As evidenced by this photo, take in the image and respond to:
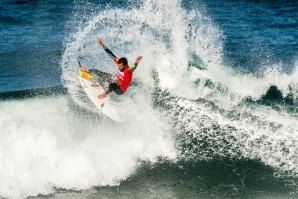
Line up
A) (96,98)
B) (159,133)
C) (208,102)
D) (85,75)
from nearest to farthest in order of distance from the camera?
(159,133) → (96,98) → (85,75) → (208,102)

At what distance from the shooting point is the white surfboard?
12.9 m

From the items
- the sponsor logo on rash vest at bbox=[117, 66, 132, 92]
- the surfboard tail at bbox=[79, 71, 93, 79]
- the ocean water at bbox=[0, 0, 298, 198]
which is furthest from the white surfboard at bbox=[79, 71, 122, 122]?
the sponsor logo on rash vest at bbox=[117, 66, 132, 92]

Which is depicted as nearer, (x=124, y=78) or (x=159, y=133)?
(x=124, y=78)

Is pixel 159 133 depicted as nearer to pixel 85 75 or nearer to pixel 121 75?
pixel 121 75

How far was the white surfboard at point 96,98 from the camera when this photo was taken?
12906 millimetres

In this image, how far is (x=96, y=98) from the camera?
13.2 metres

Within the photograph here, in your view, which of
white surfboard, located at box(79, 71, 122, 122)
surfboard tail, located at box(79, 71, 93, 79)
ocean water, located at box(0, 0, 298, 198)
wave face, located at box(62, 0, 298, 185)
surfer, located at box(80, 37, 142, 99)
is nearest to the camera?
ocean water, located at box(0, 0, 298, 198)

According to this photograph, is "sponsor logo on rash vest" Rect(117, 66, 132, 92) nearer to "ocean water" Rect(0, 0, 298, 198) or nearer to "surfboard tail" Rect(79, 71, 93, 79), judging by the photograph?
"ocean water" Rect(0, 0, 298, 198)

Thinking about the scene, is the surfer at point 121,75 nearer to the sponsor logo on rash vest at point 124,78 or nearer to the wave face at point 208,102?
the sponsor logo on rash vest at point 124,78

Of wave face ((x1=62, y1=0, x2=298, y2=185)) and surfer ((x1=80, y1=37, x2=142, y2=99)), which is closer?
surfer ((x1=80, y1=37, x2=142, y2=99))

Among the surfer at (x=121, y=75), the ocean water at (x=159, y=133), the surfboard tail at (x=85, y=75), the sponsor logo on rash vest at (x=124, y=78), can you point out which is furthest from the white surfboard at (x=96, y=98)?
the sponsor logo on rash vest at (x=124, y=78)

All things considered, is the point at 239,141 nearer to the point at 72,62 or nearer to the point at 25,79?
the point at 72,62

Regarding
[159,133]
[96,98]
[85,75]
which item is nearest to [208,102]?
[159,133]

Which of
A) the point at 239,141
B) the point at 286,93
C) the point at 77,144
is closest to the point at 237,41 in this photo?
the point at 286,93
